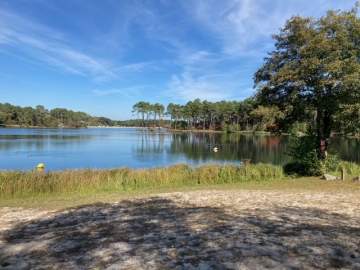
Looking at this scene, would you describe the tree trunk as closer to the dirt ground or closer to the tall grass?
the tall grass

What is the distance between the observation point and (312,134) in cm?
1728

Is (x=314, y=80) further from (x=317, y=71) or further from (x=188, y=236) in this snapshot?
(x=188, y=236)

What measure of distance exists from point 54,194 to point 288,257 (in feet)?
35.2

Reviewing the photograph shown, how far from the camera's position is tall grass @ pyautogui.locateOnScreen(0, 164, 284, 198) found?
1302 centimetres

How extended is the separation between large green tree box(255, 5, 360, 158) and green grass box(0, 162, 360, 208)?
3.17 metres

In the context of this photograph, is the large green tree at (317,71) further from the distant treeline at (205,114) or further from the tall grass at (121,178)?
the distant treeline at (205,114)

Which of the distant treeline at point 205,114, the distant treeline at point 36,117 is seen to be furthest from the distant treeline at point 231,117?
the distant treeline at point 36,117

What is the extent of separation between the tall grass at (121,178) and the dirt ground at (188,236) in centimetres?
413

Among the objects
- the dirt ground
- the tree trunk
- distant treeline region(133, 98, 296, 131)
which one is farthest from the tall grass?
distant treeline region(133, 98, 296, 131)

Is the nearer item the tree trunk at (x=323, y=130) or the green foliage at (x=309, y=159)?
the green foliage at (x=309, y=159)

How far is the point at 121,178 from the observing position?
15.0 m

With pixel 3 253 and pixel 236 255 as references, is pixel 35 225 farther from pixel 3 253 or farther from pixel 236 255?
pixel 236 255

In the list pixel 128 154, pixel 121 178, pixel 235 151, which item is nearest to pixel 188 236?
pixel 121 178

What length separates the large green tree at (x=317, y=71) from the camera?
15117mm
